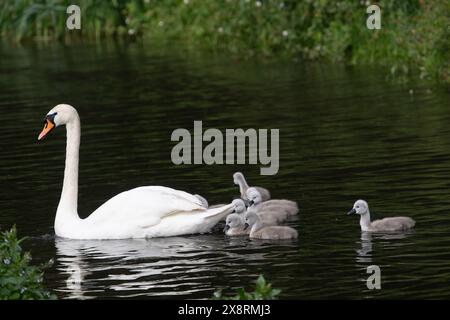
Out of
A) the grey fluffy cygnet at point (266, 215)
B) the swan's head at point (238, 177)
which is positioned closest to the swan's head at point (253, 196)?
the grey fluffy cygnet at point (266, 215)

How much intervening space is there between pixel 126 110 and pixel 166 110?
849 millimetres

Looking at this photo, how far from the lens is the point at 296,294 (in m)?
11.5

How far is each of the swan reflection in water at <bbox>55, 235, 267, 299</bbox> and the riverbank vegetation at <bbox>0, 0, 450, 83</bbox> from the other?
11.1 meters

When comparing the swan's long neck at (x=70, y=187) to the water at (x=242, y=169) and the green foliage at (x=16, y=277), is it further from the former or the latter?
the green foliage at (x=16, y=277)

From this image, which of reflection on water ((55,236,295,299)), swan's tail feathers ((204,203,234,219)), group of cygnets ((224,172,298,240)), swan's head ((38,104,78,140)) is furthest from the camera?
swan's head ((38,104,78,140))

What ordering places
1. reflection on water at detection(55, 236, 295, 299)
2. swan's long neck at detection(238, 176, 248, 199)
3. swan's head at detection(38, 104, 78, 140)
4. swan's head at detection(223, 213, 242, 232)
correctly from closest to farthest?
reflection on water at detection(55, 236, 295, 299), swan's head at detection(223, 213, 242, 232), swan's head at detection(38, 104, 78, 140), swan's long neck at detection(238, 176, 248, 199)

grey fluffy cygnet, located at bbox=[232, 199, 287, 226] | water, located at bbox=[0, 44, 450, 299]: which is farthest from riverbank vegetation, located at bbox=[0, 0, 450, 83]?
grey fluffy cygnet, located at bbox=[232, 199, 287, 226]

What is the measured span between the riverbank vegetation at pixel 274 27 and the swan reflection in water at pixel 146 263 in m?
11.1

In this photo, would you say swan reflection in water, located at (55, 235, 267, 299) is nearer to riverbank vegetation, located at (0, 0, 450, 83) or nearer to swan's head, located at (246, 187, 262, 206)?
swan's head, located at (246, 187, 262, 206)

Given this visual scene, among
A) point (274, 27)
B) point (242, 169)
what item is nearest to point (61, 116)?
point (242, 169)

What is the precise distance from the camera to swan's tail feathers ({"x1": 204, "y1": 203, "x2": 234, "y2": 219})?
14.2 meters

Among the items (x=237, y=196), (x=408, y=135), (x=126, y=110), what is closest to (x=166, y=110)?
(x=126, y=110)

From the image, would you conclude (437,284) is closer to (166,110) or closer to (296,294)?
(296,294)

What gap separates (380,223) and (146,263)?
241 centimetres
